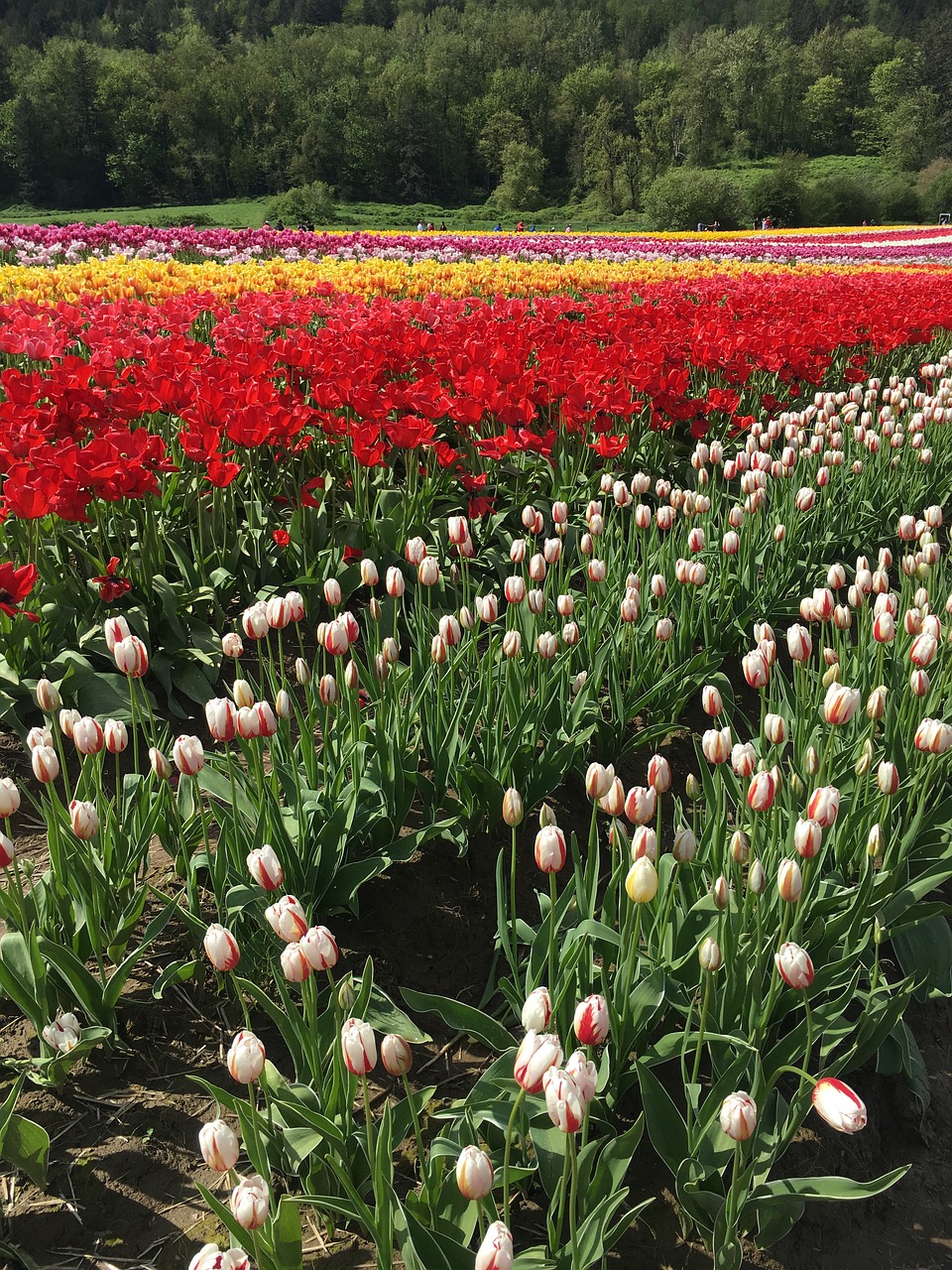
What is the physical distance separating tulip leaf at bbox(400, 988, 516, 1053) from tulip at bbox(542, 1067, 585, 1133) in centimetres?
73

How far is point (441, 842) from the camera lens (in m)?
2.76

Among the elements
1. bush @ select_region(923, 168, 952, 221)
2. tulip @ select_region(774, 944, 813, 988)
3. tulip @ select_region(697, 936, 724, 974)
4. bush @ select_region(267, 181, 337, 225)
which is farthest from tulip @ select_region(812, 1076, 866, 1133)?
bush @ select_region(923, 168, 952, 221)

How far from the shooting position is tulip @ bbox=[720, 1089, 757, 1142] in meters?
1.28

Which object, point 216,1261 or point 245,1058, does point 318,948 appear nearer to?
point 245,1058

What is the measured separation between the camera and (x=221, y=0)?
427 ft

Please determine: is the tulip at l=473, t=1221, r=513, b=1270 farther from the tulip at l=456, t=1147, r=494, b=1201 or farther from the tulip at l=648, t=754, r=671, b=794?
the tulip at l=648, t=754, r=671, b=794

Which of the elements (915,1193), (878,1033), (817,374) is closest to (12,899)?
(878,1033)

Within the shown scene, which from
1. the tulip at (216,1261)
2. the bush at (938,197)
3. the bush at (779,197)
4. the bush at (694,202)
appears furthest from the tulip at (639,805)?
the bush at (938,197)

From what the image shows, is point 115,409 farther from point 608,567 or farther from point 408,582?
point 608,567

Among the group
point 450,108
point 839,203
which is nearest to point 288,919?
point 839,203

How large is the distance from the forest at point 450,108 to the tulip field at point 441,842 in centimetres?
5319

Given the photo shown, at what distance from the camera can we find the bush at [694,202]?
4094 cm

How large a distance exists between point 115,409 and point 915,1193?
3265 millimetres

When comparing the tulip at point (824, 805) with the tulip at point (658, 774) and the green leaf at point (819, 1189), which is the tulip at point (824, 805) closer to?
the tulip at point (658, 774)
